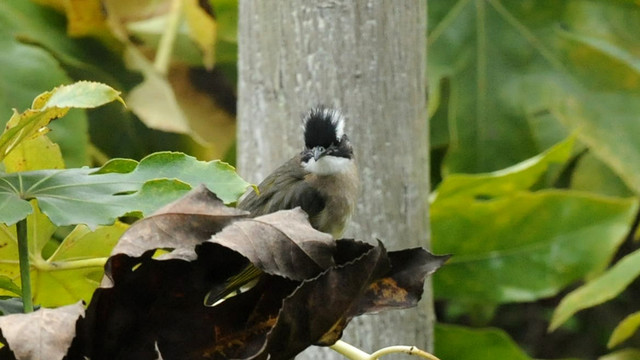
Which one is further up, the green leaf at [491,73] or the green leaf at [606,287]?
the green leaf at [491,73]

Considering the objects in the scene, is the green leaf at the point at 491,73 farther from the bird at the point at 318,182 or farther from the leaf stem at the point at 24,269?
the leaf stem at the point at 24,269

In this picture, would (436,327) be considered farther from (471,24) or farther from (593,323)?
(593,323)

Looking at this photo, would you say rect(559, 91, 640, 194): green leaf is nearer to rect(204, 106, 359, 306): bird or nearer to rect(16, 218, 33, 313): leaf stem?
rect(204, 106, 359, 306): bird

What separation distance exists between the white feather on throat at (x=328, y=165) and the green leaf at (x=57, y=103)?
102cm

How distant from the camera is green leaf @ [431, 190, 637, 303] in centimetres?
259

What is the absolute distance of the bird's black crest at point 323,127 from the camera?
178 centimetres

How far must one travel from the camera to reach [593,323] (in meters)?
3.71

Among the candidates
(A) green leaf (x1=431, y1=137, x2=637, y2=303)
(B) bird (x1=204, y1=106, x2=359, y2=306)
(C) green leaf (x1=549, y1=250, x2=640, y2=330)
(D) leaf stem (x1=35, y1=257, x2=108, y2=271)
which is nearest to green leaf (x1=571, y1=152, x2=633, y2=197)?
(A) green leaf (x1=431, y1=137, x2=637, y2=303)

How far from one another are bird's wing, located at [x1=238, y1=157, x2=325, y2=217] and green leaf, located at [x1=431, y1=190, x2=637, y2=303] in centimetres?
69

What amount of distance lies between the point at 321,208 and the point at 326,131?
199 mm

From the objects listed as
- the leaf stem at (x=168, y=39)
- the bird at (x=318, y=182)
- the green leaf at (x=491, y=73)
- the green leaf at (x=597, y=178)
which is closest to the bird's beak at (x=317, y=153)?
the bird at (x=318, y=182)

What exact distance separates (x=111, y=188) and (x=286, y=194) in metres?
0.98

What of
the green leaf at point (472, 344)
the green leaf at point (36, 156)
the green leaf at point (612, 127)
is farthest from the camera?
the green leaf at point (612, 127)

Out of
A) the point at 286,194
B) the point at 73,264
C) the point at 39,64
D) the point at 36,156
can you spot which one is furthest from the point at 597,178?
the point at 73,264
